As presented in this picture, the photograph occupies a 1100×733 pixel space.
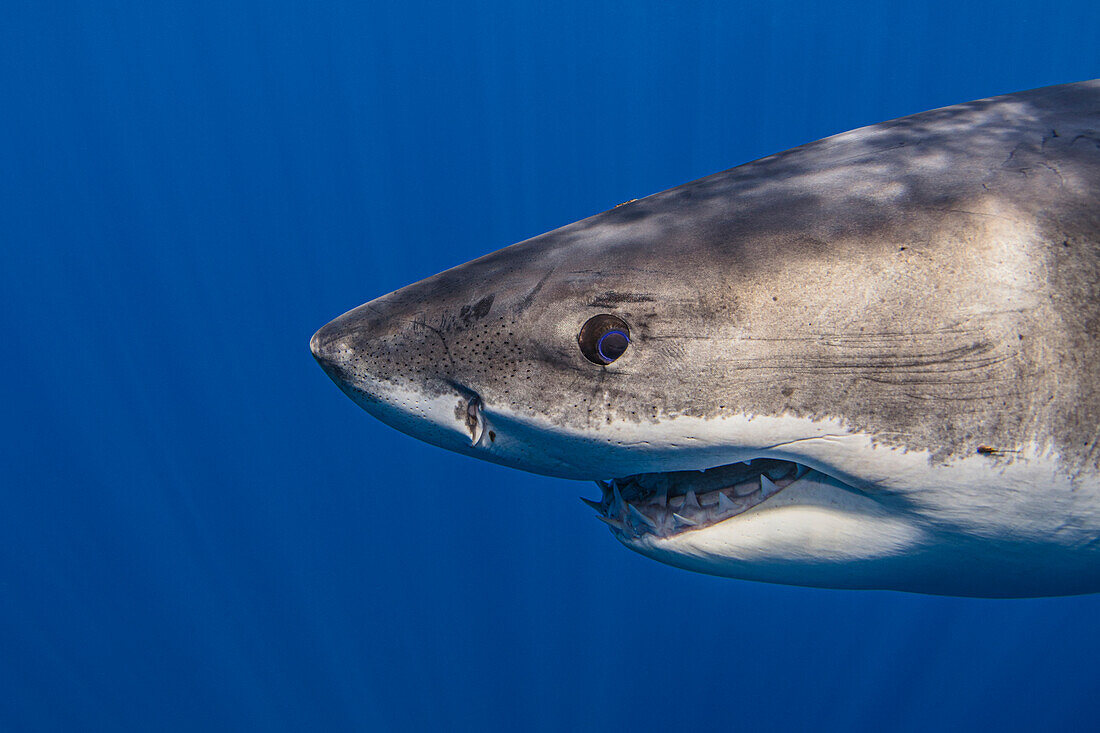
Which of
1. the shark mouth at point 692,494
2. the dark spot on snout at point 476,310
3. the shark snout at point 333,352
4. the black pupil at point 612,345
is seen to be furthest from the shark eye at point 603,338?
the shark snout at point 333,352

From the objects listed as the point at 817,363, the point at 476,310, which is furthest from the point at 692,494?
the point at 476,310

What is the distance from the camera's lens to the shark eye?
98 centimetres

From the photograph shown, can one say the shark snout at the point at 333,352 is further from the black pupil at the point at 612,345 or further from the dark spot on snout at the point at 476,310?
the black pupil at the point at 612,345

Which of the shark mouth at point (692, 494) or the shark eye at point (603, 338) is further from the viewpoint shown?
the shark mouth at point (692, 494)

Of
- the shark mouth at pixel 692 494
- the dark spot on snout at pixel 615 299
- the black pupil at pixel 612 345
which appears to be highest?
the dark spot on snout at pixel 615 299

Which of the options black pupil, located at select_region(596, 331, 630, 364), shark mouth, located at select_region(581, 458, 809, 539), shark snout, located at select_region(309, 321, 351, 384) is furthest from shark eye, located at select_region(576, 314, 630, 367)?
shark snout, located at select_region(309, 321, 351, 384)

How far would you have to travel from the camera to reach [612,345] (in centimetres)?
98

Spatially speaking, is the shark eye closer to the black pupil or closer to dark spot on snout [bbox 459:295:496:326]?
the black pupil

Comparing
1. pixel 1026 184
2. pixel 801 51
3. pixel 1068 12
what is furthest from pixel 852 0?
pixel 1026 184

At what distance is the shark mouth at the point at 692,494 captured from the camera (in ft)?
3.76

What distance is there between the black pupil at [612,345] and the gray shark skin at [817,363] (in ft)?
0.04

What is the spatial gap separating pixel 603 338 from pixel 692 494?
402mm

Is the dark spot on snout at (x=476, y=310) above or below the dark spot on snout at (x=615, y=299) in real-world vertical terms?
below

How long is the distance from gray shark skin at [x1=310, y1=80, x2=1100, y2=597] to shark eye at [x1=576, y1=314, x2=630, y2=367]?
0.01 meters
